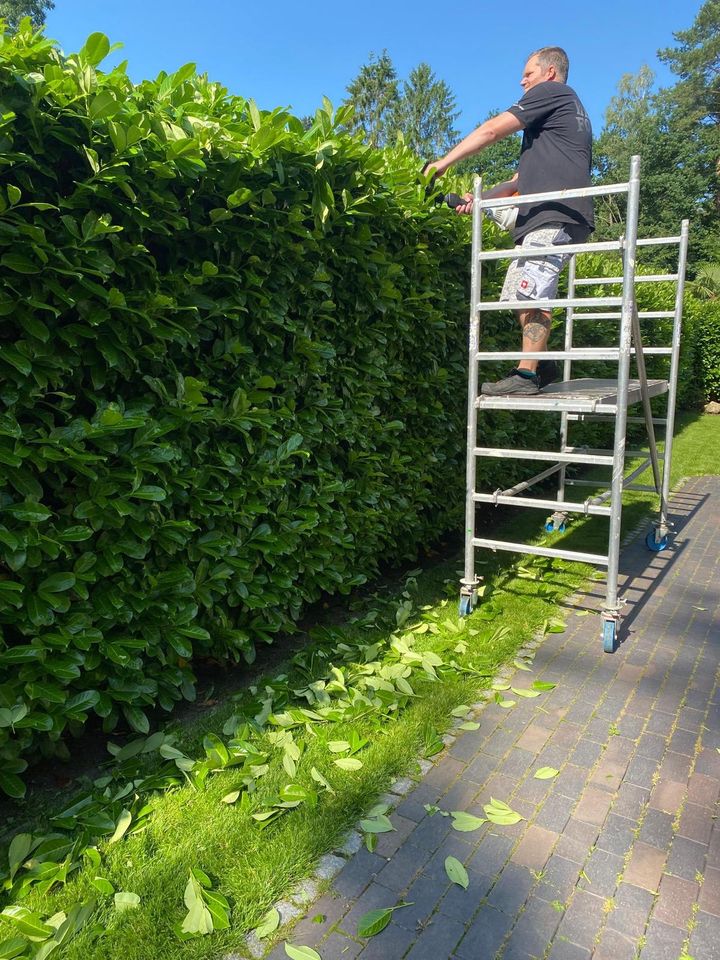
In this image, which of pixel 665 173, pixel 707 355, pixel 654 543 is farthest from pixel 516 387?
pixel 665 173

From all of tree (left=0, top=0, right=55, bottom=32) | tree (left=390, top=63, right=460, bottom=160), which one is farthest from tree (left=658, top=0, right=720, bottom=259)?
tree (left=0, top=0, right=55, bottom=32)

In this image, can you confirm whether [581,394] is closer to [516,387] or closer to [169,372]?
[516,387]

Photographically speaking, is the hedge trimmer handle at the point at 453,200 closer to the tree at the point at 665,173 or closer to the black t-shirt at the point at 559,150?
the black t-shirt at the point at 559,150

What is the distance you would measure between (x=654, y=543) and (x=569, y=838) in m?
3.72

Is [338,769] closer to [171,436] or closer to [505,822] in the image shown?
[505,822]

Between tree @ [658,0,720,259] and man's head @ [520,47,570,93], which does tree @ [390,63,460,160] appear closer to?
tree @ [658,0,720,259]

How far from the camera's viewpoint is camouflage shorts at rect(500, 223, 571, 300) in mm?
3859

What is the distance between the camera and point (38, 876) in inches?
79.3

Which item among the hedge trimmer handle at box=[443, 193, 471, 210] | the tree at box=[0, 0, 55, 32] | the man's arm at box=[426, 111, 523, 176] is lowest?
the hedge trimmer handle at box=[443, 193, 471, 210]

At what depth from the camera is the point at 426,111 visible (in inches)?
2489

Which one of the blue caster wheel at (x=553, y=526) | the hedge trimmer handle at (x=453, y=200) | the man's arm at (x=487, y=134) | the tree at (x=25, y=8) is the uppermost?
the tree at (x=25, y=8)

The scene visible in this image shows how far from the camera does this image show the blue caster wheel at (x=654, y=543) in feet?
17.8

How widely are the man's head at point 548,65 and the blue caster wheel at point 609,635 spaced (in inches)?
126

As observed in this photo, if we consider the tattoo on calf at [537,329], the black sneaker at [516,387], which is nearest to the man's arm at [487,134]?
the tattoo on calf at [537,329]
